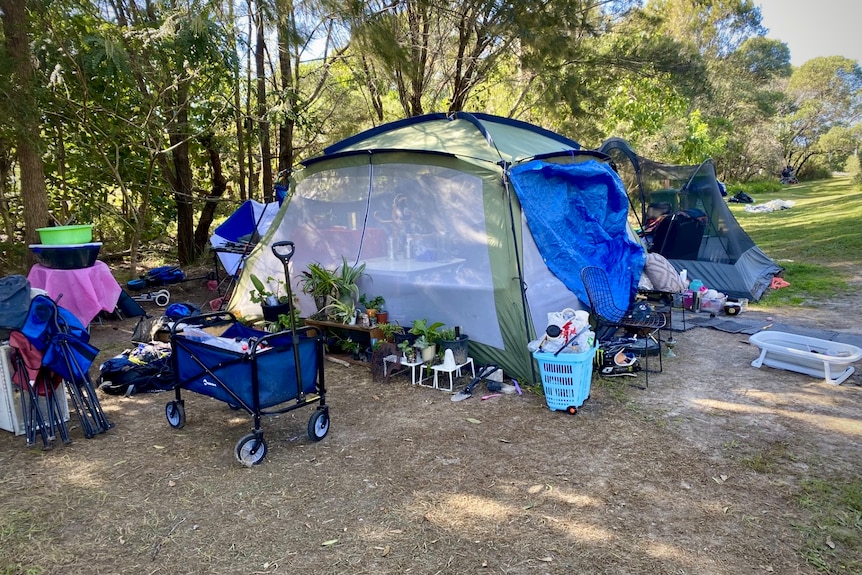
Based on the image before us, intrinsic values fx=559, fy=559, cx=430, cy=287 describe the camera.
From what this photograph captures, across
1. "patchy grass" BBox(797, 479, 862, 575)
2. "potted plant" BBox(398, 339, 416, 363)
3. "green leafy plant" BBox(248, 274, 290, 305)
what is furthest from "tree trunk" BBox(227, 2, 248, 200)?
"patchy grass" BBox(797, 479, 862, 575)

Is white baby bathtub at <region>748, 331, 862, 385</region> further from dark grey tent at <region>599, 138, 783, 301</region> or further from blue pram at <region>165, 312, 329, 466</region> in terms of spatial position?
blue pram at <region>165, 312, 329, 466</region>

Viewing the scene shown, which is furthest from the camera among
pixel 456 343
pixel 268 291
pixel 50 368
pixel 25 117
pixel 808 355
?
pixel 268 291

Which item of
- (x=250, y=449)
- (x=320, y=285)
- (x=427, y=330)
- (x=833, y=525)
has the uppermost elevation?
(x=320, y=285)

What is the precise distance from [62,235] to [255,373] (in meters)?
3.67

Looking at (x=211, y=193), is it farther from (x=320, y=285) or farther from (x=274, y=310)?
(x=320, y=285)

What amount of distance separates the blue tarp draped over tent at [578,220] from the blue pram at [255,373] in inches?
88.7

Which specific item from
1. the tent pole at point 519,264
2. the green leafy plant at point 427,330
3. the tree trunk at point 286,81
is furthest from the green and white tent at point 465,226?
the tree trunk at point 286,81

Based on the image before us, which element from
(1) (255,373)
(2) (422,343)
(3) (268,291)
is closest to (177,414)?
(1) (255,373)

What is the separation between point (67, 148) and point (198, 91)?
6.22 ft

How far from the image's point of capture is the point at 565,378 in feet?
12.5

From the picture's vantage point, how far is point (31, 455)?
3.35 metres

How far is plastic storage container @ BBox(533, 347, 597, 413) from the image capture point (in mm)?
3773

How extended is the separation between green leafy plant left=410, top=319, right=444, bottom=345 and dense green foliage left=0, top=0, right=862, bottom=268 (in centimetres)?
376

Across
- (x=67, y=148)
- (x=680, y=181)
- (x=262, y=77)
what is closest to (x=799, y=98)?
(x=680, y=181)
